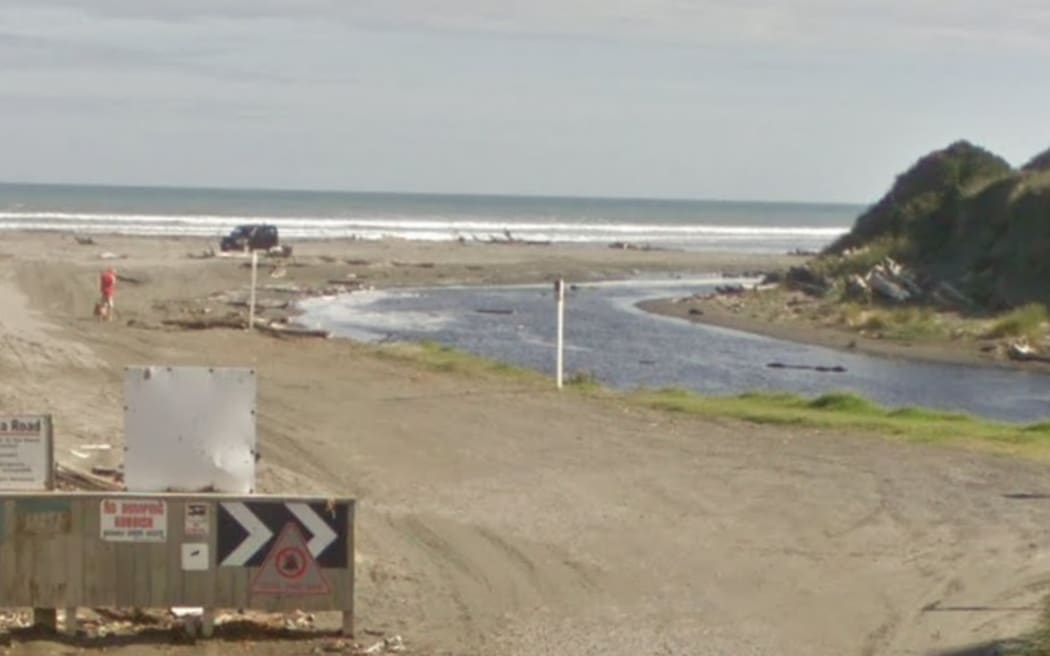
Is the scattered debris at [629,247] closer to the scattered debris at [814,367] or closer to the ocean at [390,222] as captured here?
the ocean at [390,222]

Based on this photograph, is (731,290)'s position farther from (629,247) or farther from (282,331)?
(629,247)

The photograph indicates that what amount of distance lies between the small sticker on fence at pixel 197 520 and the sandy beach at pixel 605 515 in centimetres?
75

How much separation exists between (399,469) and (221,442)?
6.57 metres

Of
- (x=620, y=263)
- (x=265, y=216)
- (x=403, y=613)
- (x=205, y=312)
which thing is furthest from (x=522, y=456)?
(x=265, y=216)

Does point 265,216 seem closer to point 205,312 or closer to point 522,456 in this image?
point 205,312

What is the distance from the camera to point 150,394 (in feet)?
44.3

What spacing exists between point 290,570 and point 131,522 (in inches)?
41.9

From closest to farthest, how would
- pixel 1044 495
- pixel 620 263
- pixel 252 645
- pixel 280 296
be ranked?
1. pixel 252 645
2. pixel 1044 495
3. pixel 280 296
4. pixel 620 263

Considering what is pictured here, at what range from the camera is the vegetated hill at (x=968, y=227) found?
53906mm


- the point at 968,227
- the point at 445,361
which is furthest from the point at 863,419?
the point at 968,227

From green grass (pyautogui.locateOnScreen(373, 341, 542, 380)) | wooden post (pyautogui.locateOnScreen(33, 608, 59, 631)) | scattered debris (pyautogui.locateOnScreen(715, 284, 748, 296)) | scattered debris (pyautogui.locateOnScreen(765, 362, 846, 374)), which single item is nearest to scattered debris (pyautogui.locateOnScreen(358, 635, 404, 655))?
wooden post (pyautogui.locateOnScreen(33, 608, 59, 631))

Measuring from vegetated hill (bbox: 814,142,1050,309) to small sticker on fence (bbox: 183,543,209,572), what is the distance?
41.2m

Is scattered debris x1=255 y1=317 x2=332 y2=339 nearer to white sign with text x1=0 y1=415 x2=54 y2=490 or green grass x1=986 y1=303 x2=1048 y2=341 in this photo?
green grass x1=986 y1=303 x2=1048 y2=341

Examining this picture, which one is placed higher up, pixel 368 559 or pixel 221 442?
pixel 221 442
